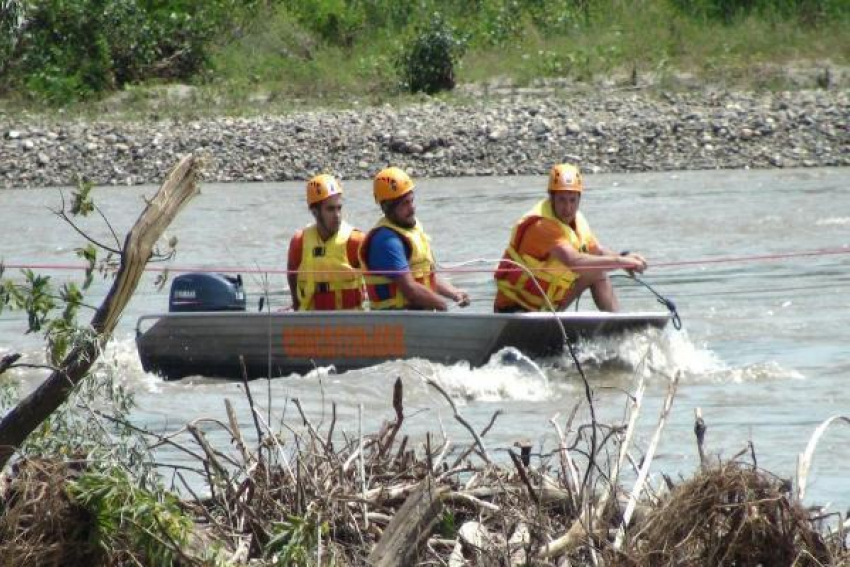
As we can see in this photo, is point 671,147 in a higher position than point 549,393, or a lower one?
lower

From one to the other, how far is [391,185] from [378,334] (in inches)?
35.0

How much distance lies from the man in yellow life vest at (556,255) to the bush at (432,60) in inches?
797

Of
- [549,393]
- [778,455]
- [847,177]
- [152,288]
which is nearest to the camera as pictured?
[778,455]

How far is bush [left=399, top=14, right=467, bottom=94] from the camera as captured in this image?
104ft

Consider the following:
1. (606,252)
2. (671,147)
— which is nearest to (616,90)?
(671,147)

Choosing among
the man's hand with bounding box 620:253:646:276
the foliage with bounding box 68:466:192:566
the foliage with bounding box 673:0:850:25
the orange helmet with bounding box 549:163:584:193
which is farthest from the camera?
the foliage with bounding box 673:0:850:25

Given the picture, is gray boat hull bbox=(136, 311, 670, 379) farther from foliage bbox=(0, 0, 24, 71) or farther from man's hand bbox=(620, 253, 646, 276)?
foliage bbox=(0, 0, 24, 71)

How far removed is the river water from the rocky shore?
74 cm

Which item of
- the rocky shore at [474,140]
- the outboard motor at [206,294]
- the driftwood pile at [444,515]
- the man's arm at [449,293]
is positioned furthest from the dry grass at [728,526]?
the rocky shore at [474,140]

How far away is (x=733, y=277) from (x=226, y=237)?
6.78 meters

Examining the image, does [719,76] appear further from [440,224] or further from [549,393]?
[549,393]

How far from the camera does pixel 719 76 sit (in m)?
30.9

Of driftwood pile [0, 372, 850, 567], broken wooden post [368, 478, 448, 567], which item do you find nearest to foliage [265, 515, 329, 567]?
driftwood pile [0, 372, 850, 567]

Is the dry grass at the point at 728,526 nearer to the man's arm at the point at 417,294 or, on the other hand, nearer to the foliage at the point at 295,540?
the foliage at the point at 295,540
